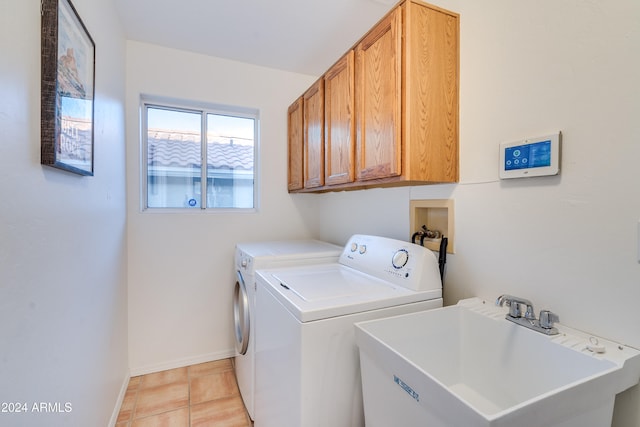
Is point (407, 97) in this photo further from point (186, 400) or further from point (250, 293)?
point (186, 400)

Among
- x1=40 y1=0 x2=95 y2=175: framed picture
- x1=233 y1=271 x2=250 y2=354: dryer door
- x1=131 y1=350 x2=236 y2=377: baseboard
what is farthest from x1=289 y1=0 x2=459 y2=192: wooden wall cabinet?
x1=131 y1=350 x2=236 y2=377: baseboard

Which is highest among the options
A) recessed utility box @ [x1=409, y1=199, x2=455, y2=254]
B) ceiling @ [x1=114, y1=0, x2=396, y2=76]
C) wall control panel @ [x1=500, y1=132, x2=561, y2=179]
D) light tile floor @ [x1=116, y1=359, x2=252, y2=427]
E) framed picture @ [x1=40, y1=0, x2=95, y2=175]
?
ceiling @ [x1=114, y1=0, x2=396, y2=76]

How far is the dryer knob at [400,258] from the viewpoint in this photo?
1313 mm

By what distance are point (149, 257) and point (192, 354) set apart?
2.95ft

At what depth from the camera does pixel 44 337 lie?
87 cm

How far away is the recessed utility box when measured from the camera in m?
1.36

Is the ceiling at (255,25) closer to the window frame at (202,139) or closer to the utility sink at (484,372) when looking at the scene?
the window frame at (202,139)

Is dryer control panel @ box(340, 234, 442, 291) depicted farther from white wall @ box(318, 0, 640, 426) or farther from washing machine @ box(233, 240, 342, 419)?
washing machine @ box(233, 240, 342, 419)

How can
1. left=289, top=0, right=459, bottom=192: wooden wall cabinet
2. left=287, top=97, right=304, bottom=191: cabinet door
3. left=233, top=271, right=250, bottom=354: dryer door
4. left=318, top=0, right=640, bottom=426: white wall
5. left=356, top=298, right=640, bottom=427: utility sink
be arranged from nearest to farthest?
left=356, top=298, right=640, bottom=427: utility sink, left=318, top=0, right=640, bottom=426: white wall, left=289, top=0, right=459, bottom=192: wooden wall cabinet, left=233, top=271, right=250, bottom=354: dryer door, left=287, top=97, right=304, bottom=191: cabinet door

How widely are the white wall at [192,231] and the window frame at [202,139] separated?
0.06 metres

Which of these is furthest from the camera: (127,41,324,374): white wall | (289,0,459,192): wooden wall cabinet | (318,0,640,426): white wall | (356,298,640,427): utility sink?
(127,41,324,374): white wall

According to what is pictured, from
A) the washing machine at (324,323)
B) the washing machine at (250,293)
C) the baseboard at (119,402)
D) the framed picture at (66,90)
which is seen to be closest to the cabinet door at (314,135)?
the washing machine at (250,293)

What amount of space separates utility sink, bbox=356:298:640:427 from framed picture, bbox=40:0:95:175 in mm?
1195

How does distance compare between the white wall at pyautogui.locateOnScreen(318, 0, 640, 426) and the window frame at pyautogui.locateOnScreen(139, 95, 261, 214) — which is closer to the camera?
the white wall at pyautogui.locateOnScreen(318, 0, 640, 426)
